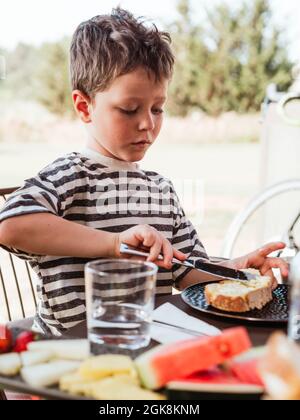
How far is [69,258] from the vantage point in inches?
53.6

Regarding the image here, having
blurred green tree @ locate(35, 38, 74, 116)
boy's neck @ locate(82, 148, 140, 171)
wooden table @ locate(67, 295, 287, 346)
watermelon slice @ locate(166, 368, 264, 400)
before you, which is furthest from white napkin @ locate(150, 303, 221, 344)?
blurred green tree @ locate(35, 38, 74, 116)

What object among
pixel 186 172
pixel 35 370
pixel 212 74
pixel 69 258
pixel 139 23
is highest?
pixel 139 23

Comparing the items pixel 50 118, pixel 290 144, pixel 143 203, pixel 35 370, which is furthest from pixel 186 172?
pixel 35 370

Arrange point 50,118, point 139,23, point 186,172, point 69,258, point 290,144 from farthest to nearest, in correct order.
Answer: point 50,118 → point 186,172 → point 290,144 → point 139,23 → point 69,258

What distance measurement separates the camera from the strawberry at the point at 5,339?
0.74 meters

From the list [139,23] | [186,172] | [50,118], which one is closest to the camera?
[139,23]

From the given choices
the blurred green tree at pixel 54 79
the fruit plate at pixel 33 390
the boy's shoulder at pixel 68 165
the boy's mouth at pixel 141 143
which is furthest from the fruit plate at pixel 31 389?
the blurred green tree at pixel 54 79

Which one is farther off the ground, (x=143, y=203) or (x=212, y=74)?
(x=143, y=203)

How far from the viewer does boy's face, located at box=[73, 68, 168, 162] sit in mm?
1369

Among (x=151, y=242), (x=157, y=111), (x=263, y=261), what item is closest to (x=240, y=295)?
(x=151, y=242)

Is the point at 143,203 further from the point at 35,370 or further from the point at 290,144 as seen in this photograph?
the point at 290,144

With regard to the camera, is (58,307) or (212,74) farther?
(212,74)

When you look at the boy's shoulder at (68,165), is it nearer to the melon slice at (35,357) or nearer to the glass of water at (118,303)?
the glass of water at (118,303)

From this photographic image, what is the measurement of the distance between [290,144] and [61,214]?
2.32 metres
